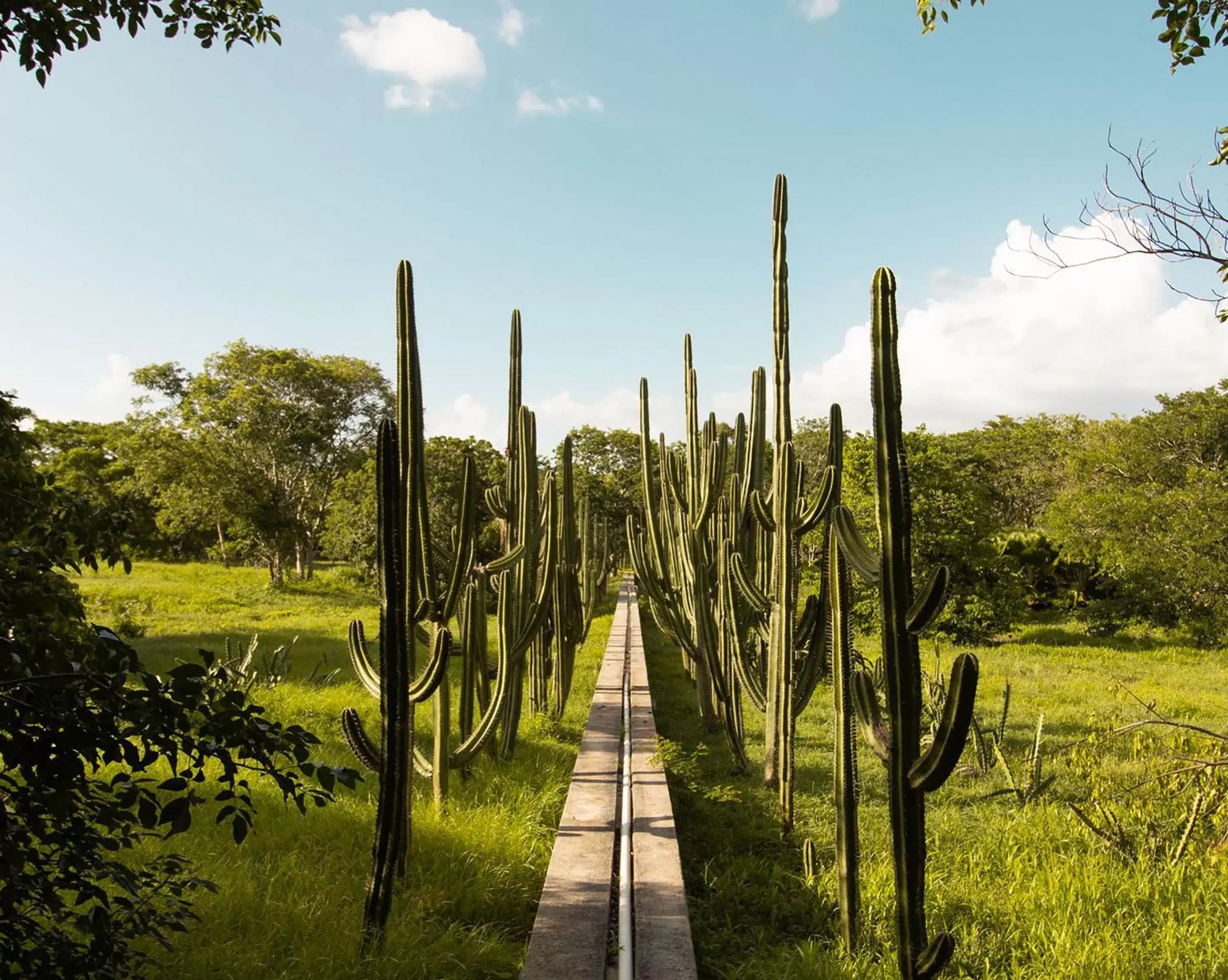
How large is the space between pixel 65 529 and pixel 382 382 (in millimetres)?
25164

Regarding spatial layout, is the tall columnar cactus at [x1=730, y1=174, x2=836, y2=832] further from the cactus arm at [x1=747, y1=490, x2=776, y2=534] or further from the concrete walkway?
the concrete walkway

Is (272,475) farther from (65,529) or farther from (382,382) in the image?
(65,529)

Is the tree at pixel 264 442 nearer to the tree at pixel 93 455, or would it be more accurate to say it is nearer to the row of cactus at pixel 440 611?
the tree at pixel 93 455

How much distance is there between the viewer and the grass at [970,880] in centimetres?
341

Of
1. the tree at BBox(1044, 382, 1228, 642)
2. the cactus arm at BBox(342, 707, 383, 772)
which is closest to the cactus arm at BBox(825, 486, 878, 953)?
the cactus arm at BBox(342, 707, 383, 772)

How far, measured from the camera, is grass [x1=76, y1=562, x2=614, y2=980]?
312 centimetres

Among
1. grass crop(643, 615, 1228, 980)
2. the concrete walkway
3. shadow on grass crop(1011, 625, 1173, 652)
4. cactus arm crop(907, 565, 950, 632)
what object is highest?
cactus arm crop(907, 565, 950, 632)

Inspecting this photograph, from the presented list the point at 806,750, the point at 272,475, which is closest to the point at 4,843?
the point at 806,750

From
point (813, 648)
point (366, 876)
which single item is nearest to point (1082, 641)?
point (813, 648)

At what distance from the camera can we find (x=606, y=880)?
3.98m

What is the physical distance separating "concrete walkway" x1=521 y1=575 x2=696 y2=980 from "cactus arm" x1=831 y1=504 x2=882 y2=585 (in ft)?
5.61

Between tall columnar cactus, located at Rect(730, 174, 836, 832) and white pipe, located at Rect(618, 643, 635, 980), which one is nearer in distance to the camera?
white pipe, located at Rect(618, 643, 635, 980)

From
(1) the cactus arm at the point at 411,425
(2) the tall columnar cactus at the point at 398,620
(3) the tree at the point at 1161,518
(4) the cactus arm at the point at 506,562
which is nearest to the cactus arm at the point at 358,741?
(2) the tall columnar cactus at the point at 398,620

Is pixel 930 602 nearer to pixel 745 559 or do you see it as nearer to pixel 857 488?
pixel 745 559
